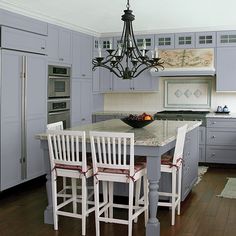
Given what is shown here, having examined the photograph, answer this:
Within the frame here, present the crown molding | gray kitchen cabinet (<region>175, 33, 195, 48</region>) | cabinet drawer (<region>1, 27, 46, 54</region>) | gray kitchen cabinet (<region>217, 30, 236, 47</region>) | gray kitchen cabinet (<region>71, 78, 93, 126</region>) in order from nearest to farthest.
Answer: cabinet drawer (<region>1, 27, 46, 54</region>), the crown molding, gray kitchen cabinet (<region>71, 78, 93, 126</region>), gray kitchen cabinet (<region>217, 30, 236, 47</region>), gray kitchen cabinet (<region>175, 33, 195, 48</region>)

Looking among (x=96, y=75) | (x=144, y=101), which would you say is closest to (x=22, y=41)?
(x=96, y=75)

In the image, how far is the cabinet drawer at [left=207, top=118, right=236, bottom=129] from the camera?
6812mm

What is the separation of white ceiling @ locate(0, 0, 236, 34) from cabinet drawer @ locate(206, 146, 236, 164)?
207 cm

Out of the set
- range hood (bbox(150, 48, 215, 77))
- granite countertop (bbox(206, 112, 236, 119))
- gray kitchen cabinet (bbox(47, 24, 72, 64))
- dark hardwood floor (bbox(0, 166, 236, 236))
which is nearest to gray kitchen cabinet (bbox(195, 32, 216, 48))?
range hood (bbox(150, 48, 215, 77))

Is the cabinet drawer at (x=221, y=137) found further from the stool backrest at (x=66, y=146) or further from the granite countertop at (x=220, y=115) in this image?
the stool backrest at (x=66, y=146)

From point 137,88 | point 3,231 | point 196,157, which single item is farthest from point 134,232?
point 137,88

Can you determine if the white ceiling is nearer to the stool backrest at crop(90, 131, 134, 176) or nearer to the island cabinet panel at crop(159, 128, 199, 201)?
the island cabinet panel at crop(159, 128, 199, 201)

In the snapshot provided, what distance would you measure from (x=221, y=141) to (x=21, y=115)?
11.3ft

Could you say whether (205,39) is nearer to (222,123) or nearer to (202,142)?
(222,123)

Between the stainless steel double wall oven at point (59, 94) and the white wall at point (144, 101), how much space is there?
1.78 metres

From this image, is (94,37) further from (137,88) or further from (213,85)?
(213,85)

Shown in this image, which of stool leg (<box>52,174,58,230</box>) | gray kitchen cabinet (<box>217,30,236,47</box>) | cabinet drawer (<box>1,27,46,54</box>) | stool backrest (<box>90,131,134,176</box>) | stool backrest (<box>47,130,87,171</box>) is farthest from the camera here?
gray kitchen cabinet (<box>217,30,236,47</box>)

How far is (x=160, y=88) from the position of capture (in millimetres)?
7859

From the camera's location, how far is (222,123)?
6.87 metres
